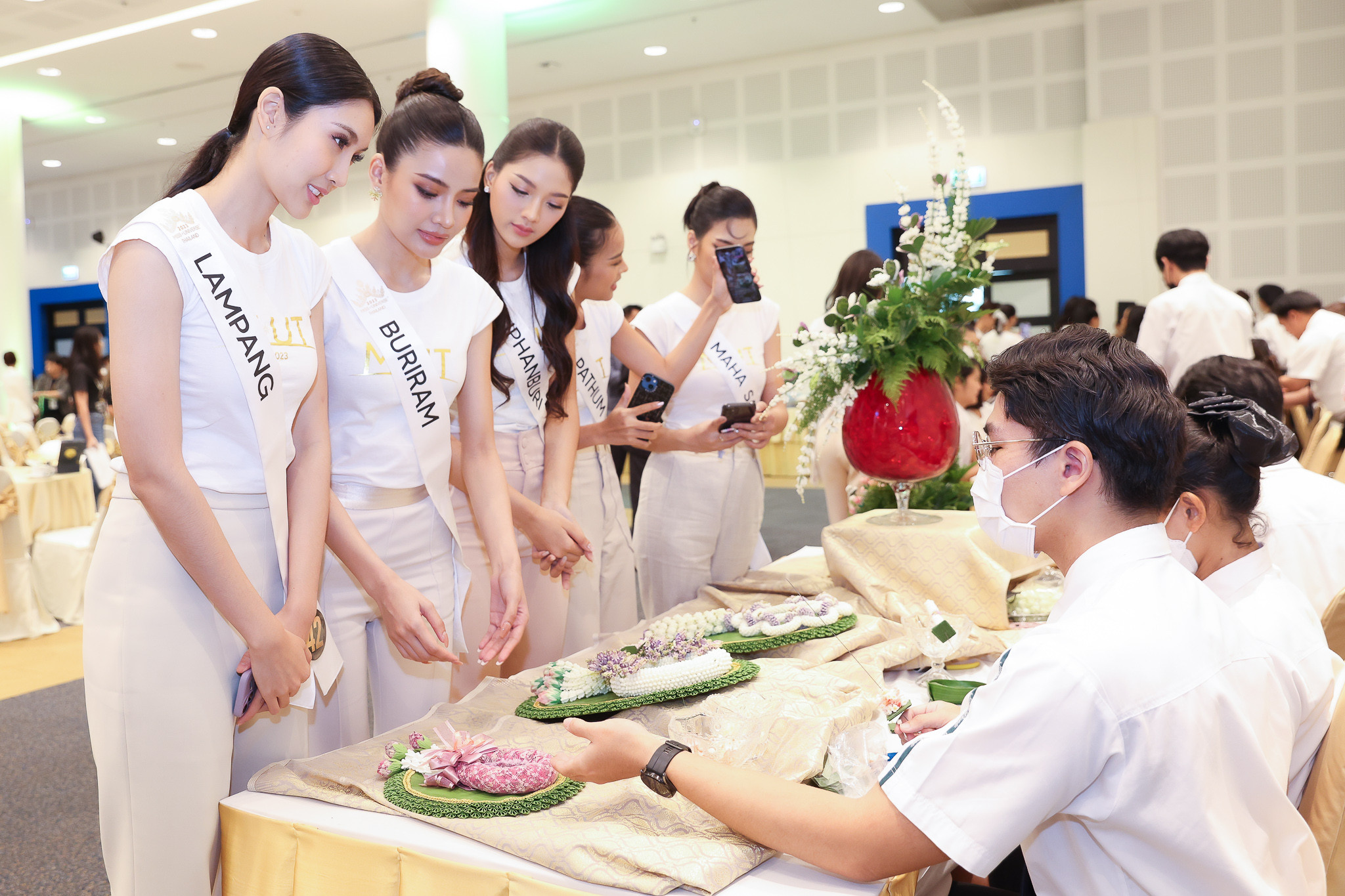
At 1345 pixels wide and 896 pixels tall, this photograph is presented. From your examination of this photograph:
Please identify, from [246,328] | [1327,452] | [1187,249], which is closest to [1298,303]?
[1187,249]

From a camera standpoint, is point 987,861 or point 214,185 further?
point 214,185

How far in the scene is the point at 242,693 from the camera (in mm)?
1327

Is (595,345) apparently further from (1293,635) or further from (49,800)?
(49,800)

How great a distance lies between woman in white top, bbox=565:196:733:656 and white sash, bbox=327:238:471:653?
2.06 ft

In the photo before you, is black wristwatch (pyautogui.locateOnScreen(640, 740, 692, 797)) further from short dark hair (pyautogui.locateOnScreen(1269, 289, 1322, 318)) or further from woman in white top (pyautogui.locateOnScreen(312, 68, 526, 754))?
short dark hair (pyautogui.locateOnScreen(1269, 289, 1322, 318))

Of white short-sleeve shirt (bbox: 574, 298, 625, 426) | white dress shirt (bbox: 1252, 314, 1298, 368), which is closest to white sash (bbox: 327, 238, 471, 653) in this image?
white short-sleeve shirt (bbox: 574, 298, 625, 426)

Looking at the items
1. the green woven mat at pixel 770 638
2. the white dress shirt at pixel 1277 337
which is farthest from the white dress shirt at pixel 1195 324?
the green woven mat at pixel 770 638

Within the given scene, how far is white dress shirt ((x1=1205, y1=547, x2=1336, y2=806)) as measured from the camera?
1.26 m

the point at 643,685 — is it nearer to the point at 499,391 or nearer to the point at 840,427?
the point at 499,391

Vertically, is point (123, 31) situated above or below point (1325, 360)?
above

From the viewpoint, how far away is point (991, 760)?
96 cm

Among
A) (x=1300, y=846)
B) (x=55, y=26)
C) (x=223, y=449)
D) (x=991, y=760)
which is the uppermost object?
(x=55, y=26)

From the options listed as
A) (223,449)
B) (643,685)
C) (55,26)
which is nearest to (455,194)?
(223,449)

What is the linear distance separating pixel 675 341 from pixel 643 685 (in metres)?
1.44
